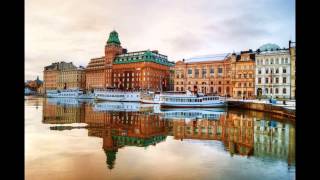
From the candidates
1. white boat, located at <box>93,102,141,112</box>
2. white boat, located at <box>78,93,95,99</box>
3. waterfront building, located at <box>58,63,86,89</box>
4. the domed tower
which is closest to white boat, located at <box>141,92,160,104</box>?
white boat, located at <box>93,102,141,112</box>

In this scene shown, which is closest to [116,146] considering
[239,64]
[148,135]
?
[148,135]

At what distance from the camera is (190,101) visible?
107 feet

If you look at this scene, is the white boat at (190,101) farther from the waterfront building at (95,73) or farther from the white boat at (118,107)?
the waterfront building at (95,73)

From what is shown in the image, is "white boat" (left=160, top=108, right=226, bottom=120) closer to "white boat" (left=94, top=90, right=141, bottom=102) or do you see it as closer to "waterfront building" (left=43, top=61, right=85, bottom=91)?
"white boat" (left=94, top=90, right=141, bottom=102)

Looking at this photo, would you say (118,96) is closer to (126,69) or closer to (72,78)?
(126,69)

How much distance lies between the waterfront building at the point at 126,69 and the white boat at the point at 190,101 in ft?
45.5

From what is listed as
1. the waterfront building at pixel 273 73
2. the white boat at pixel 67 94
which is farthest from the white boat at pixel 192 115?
the white boat at pixel 67 94

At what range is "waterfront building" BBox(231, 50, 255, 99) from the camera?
36.3 meters

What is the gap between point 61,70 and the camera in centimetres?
7006

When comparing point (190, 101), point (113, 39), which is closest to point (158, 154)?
point (190, 101)

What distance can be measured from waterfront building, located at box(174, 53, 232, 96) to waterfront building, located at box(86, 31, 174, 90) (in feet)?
16.2

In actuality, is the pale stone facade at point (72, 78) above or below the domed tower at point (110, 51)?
below

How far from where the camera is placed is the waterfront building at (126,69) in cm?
5066

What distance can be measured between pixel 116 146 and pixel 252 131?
23.9ft
